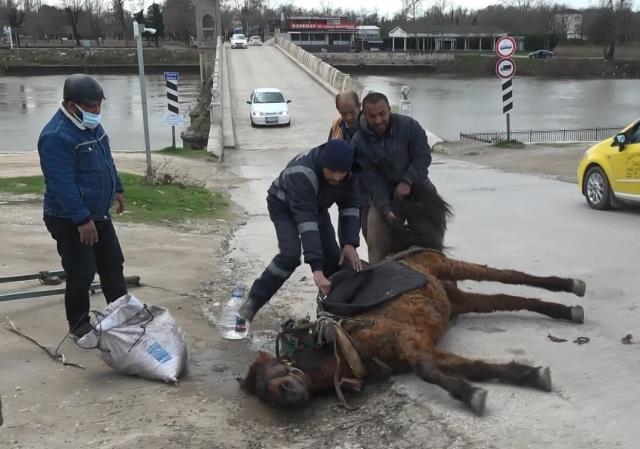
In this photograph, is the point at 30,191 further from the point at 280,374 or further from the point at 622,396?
the point at 622,396

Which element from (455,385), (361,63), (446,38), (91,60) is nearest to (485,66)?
(361,63)

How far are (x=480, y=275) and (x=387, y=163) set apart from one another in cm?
119

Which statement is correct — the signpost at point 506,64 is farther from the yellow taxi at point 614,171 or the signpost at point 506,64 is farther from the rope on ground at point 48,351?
the rope on ground at point 48,351

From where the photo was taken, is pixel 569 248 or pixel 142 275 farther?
pixel 569 248

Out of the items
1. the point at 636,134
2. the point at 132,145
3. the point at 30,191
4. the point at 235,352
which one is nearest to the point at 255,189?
the point at 30,191

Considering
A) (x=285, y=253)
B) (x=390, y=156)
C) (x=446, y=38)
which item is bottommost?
(x=285, y=253)

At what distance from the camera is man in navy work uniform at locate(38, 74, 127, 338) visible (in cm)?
469

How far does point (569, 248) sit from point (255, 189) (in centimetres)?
867

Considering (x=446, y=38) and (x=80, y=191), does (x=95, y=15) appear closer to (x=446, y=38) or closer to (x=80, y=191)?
(x=446, y=38)

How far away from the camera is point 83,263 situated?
4988mm

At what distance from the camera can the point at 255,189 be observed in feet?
50.8

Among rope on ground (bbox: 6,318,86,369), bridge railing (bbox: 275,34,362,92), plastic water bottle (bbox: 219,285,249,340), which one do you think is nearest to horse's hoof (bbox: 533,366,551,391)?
plastic water bottle (bbox: 219,285,249,340)

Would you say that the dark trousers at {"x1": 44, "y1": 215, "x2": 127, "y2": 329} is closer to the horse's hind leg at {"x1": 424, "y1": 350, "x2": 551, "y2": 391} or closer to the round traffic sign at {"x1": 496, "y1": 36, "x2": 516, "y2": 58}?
the horse's hind leg at {"x1": 424, "y1": 350, "x2": 551, "y2": 391}

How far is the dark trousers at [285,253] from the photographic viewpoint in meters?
5.14
